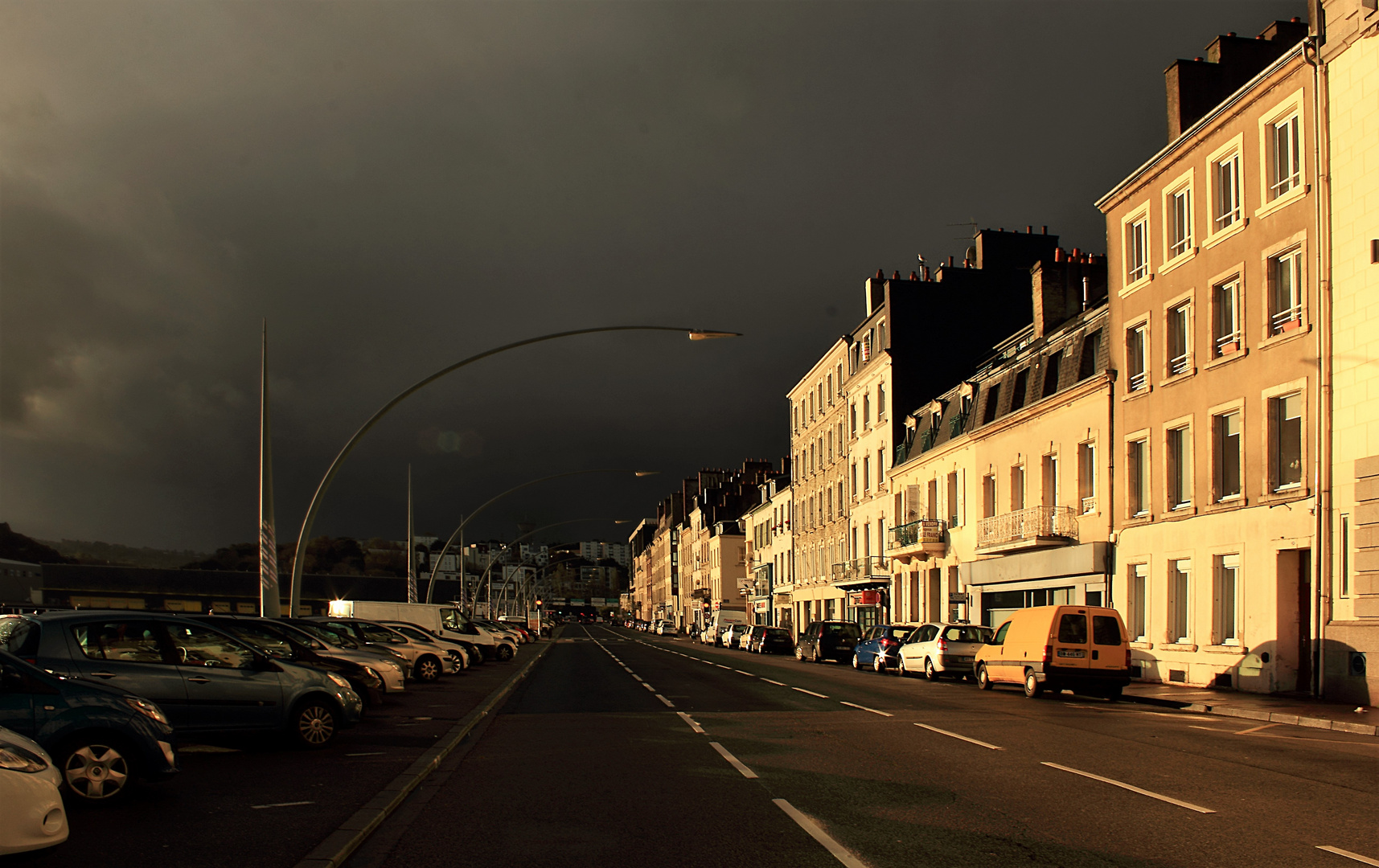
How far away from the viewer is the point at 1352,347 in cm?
2186

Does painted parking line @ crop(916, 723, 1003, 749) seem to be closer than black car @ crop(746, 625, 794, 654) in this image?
Yes

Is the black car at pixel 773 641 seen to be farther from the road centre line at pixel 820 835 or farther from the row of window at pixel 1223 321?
the road centre line at pixel 820 835

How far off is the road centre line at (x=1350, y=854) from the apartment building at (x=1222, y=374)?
1659 cm

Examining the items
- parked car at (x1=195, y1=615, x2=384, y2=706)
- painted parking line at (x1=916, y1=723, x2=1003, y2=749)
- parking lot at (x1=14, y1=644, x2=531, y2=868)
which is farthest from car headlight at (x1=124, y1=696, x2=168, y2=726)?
painted parking line at (x1=916, y1=723, x2=1003, y2=749)

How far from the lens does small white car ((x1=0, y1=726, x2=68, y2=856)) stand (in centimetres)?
625

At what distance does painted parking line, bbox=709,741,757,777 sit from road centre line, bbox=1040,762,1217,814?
3.25 metres

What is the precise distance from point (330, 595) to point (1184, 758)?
126 meters

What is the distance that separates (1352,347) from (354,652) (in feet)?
65.7

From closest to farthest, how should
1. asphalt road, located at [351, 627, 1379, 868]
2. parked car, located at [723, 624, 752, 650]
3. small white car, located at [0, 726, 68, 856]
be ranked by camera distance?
small white car, located at [0, 726, 68, 856]
asphalt road, located at [351, 627, 1379, 868]
parked car, located at [723, 624, 752, 650]

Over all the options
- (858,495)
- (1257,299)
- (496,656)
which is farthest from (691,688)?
(858,495)

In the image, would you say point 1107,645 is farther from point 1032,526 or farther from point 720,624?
point 720,624

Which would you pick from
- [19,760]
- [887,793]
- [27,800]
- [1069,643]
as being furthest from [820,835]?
[1069,643]

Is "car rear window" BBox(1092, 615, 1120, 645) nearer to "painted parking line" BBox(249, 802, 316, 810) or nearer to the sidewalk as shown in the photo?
the sidewalk

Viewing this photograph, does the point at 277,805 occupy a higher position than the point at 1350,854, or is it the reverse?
the point at 1350,854
